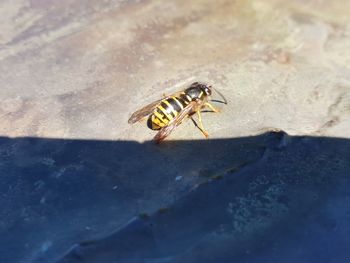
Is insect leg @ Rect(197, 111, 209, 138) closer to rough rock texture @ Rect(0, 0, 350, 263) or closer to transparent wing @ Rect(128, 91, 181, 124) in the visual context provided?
rough rock texture @ Rect(0, 0, 350, 263)

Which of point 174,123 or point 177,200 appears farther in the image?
point 174,123

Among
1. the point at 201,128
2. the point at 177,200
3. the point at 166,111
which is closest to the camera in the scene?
the point at 177,200

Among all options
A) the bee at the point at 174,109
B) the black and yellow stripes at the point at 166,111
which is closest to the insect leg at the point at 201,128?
the bee at the point at 174,109

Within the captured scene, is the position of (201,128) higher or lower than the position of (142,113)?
lower

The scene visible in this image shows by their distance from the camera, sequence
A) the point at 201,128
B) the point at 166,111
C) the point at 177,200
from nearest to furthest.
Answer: the point at 177,200
the point at 166,111
the point at 201,128

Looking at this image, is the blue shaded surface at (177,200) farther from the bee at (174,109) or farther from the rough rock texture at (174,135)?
the bee at (174,109)

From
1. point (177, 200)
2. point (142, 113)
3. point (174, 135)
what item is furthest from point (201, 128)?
point (177, 200)

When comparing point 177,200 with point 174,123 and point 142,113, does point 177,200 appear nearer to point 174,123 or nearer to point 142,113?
point 174,123
